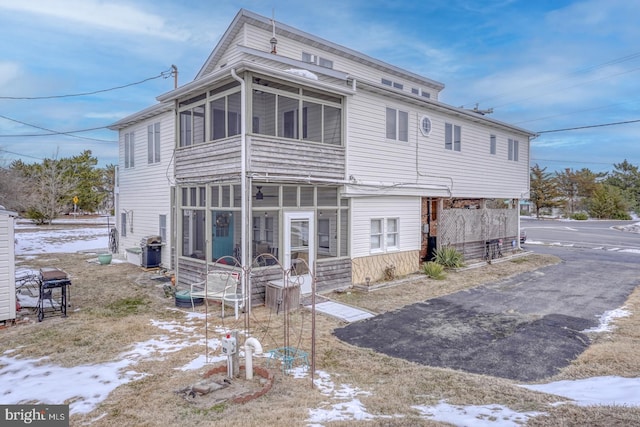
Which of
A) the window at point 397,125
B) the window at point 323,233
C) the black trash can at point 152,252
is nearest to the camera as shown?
the window at point 323,233

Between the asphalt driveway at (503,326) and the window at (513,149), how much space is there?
7.03 meters

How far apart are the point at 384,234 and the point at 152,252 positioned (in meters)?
8.44

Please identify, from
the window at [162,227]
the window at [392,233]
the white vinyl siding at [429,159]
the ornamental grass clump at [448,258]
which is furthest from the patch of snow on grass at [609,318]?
the window at [162,227]

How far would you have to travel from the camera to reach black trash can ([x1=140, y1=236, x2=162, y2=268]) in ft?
43.8

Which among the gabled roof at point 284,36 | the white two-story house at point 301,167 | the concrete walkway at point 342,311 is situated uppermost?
the gabled roof at point 284,36

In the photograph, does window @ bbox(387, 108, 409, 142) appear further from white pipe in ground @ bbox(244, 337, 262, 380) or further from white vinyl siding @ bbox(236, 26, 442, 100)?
white pipe in ground @ bbox(244, 337, 262, 380)

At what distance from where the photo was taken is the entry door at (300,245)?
9062 millimetres

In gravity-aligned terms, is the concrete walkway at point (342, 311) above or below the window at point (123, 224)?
below

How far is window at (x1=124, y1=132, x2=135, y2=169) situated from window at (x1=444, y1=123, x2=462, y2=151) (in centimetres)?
1251

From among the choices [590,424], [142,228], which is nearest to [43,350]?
[590,424]

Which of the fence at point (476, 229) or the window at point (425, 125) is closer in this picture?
the window at point (425, 125)

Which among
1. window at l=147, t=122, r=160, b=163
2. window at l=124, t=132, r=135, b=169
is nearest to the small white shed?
window at l=147, t=122, r=160, b=163

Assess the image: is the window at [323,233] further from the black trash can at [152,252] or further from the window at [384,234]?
the black trash can at [152,252]

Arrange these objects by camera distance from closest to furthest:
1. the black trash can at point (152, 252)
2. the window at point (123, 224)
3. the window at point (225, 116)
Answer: the window at point (225, 116) < the black trash can at point (152, 252) < the window at point (123, 224)
